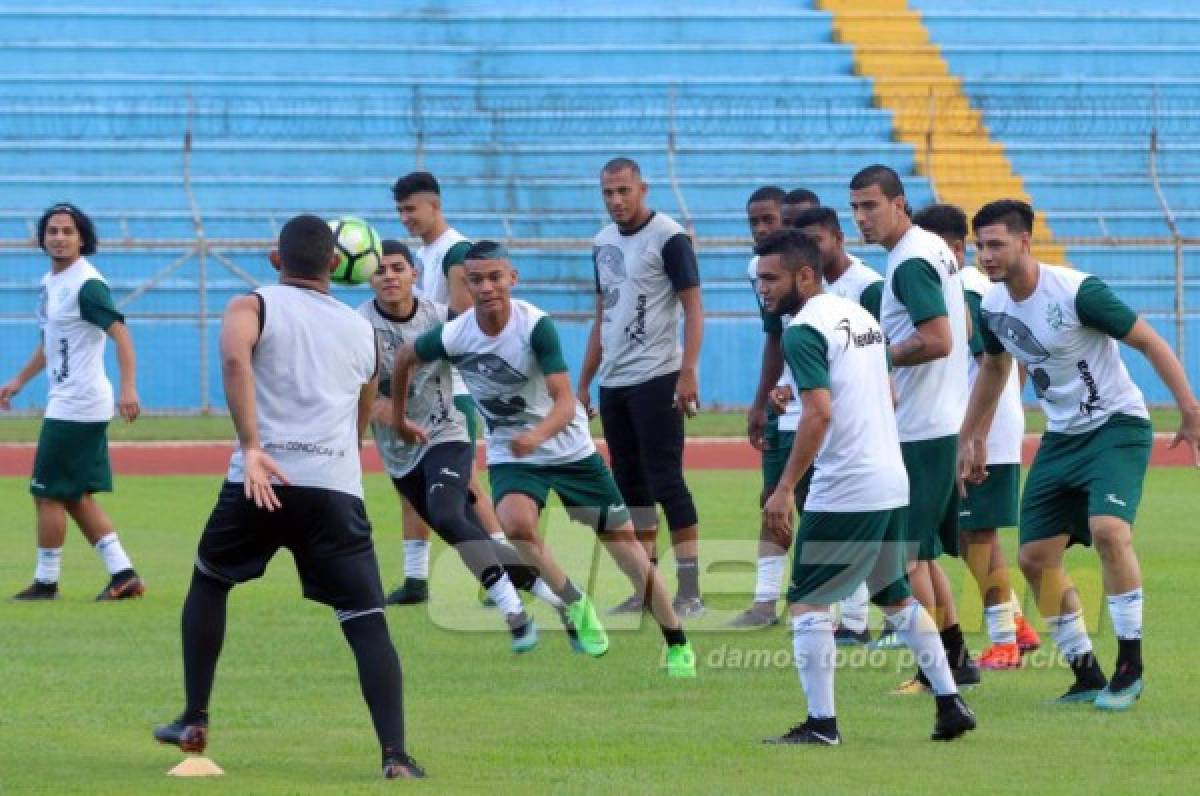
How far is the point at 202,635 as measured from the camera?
8.04 metres

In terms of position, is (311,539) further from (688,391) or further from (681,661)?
(688,391)

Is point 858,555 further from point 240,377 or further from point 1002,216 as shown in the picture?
point 240,377

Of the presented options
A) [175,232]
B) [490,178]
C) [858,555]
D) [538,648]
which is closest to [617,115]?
[490,178]

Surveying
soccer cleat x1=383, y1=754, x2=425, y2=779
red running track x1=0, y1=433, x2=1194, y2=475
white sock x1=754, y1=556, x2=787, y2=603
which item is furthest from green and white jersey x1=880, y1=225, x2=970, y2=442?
red running track x1=0, y1=433, x2=1194, y2=475

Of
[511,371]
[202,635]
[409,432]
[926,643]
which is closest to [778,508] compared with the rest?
[926,643]

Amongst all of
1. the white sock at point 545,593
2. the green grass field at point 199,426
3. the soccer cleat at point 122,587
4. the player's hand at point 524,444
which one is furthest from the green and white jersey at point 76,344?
the green grass field at point 199,426

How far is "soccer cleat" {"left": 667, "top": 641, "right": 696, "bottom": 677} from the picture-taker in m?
10.2

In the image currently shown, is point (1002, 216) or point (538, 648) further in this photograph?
point (538, 648)

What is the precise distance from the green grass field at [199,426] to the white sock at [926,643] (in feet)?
54.8

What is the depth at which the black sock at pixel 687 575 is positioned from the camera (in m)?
12.5

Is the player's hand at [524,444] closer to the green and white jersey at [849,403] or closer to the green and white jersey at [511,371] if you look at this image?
the green and white jersey at [511,371]

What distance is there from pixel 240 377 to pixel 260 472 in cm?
33

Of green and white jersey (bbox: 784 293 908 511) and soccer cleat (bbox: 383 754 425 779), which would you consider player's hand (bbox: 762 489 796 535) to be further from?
soccer cleat (bbox: 383 754 425 779)

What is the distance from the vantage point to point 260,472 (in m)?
7.64
